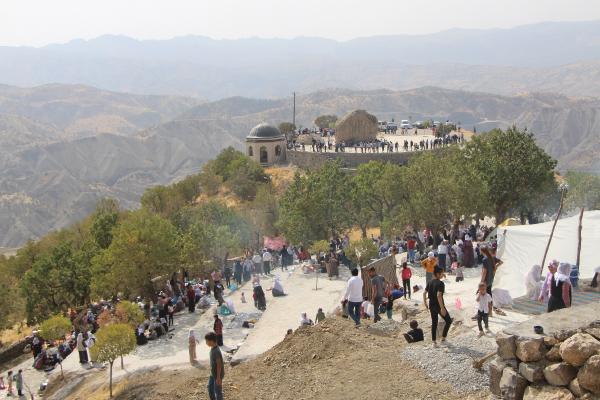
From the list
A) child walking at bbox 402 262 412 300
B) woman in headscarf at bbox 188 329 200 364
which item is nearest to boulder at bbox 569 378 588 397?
child walking at bbox 402 262 412 300

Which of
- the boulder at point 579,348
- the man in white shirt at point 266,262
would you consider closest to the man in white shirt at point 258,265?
the man in white shirt at point 266,262

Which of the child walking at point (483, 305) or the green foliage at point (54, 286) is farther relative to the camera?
the green foliage at point (54, 286)

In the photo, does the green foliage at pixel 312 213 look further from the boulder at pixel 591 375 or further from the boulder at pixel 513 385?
the boulder at pixel 591 375

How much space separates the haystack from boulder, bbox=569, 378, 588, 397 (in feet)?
178

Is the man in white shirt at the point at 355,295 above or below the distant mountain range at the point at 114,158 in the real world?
above

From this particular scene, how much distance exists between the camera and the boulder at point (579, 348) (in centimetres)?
771

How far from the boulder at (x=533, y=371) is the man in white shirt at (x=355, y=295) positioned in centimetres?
524

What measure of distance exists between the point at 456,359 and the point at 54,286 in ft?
78.1

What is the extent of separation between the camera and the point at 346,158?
55031 mm

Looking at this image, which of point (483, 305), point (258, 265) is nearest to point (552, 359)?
point (483, 305)

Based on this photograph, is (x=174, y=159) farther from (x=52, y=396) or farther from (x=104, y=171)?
(x=52, y=396)

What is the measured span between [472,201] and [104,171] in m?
145

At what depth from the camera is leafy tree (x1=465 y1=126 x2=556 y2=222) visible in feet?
94.5

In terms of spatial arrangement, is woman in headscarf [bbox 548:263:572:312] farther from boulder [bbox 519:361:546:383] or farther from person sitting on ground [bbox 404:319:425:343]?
boulder [bbox 519:361:546:383]
